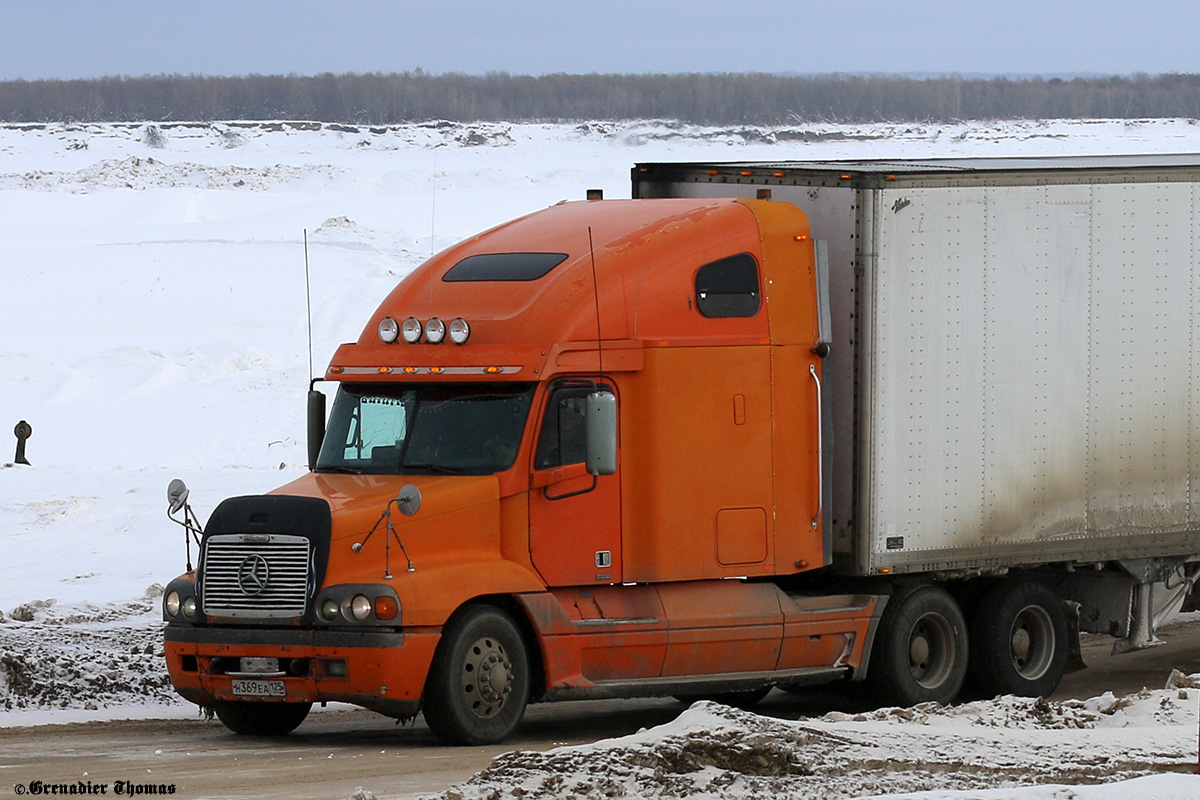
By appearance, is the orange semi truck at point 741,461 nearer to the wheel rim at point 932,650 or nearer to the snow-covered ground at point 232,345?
the wheel rim at point 932,650

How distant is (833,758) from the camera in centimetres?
999

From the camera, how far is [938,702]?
13.3 meters

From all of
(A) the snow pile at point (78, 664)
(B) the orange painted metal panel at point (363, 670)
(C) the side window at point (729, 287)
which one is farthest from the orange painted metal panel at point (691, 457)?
(A) the snow pile at point (78, 664)

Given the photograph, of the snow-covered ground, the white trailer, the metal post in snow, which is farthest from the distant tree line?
the white trailer

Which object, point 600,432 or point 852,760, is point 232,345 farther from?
point 852,760

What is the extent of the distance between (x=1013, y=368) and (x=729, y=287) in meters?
2.27

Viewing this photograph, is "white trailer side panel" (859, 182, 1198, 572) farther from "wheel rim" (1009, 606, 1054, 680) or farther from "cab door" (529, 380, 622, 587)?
"cab door" (529, 380, 622, 587)

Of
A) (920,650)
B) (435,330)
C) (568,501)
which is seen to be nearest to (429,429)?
(435,330)

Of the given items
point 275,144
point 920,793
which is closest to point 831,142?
point 275,144

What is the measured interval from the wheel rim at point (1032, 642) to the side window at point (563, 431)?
12.7ft

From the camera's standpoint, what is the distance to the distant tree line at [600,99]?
104 meters

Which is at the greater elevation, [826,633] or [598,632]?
[598,632]

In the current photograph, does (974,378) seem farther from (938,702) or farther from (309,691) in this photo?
(309,691)

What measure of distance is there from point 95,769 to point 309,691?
1.37 m
